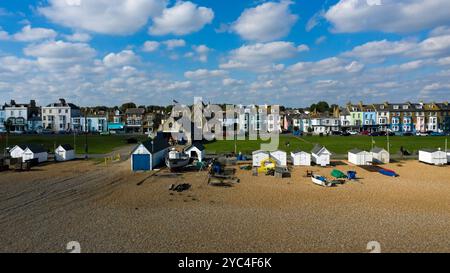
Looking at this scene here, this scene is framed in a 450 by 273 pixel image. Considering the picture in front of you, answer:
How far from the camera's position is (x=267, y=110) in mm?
102688

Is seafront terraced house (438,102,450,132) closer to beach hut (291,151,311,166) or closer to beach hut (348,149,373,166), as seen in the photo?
beach hut (348,149,373,166)

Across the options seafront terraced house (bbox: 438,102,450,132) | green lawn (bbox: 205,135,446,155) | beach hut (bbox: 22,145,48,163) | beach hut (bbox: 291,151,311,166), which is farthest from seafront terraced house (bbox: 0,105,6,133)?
seafront terraced house (bbox: 438,102,450,132)

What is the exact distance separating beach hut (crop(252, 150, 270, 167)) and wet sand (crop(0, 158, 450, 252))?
627 centimetres

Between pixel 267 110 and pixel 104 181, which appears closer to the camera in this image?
pixel 104 181

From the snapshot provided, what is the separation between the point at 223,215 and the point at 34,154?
31.7m

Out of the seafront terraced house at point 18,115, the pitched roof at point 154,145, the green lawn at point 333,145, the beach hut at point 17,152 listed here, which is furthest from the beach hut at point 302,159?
the seafront terraced house at point 18,115

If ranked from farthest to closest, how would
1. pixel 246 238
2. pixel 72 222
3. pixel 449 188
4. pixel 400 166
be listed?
pixel 400 166 → pixel 449 188 → pixel 72 222 → pixel 246 238

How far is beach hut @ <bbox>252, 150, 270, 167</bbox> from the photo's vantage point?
114 ft

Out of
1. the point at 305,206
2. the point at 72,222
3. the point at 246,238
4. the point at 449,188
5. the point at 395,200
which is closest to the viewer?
the point at 246,238

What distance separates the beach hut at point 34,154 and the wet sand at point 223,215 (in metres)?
9.83

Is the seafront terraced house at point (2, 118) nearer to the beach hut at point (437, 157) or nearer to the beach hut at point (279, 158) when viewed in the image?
the beach hut at point (279, 158)
